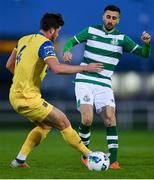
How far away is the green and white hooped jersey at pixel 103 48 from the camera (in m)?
14.1

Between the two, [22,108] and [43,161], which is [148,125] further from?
[22,108]

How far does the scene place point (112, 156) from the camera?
1362 cm

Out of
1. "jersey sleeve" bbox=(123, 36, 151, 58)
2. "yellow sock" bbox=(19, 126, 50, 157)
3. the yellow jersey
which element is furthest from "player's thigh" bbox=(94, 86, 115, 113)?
the yellow jersey

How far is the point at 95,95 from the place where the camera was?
14.2m

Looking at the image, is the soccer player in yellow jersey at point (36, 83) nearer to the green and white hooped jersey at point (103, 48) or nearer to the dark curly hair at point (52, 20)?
the dark curly hair at point (52, 20)

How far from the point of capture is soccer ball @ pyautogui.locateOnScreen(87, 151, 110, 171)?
499 inches

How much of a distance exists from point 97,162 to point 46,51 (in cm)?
170

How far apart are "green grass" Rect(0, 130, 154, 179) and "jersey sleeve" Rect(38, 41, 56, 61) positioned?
1.59 m

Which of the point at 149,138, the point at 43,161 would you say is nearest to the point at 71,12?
the point at 149,138

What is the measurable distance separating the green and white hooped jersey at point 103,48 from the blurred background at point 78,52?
24.8 feet

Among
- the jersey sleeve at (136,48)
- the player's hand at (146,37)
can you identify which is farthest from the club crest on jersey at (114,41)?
the player's hand at (146,37)

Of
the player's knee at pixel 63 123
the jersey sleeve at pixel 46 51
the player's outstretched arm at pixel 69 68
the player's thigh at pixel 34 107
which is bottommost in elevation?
the player's knee at pixel 63 123

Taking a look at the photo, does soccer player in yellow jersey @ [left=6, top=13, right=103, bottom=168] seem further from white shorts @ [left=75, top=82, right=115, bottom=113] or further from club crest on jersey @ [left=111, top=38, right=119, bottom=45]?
club crest on jersey @ [left=111, top=38, right=119, bottom=45]

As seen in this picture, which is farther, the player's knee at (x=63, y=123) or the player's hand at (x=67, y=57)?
the player's hand at (x=67, y=57)
